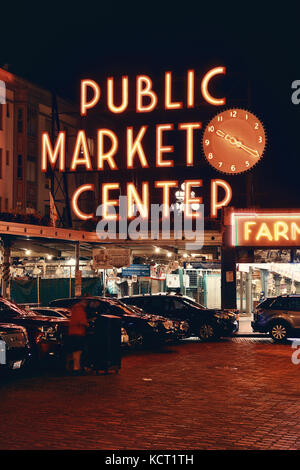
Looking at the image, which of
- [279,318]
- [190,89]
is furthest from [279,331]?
[190,89]

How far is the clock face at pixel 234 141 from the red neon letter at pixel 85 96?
7.65 metres

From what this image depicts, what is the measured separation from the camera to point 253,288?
36.9m

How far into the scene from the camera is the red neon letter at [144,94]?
37.8 m

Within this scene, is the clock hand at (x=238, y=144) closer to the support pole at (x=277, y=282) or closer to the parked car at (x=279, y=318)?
the support pole at (x=277, y=282)

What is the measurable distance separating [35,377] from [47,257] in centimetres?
2122

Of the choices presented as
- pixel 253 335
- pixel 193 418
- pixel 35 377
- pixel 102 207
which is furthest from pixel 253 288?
pixel 193 418

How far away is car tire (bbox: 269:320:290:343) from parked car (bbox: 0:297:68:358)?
938cm

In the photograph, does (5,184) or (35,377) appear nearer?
(35,377)

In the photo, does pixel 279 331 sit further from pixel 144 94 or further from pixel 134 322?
pixel 144 94

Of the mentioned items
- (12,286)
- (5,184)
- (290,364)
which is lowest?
(290,364)

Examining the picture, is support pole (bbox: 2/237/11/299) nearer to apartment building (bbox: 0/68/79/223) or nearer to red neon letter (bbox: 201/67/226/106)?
red neon letter (bbox: 201/67/226/106)

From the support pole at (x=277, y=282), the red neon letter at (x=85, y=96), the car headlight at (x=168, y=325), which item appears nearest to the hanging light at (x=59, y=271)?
the red neon letter at (x=85, y=96)

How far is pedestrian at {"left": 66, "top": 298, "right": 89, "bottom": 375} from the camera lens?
48.8 ft
